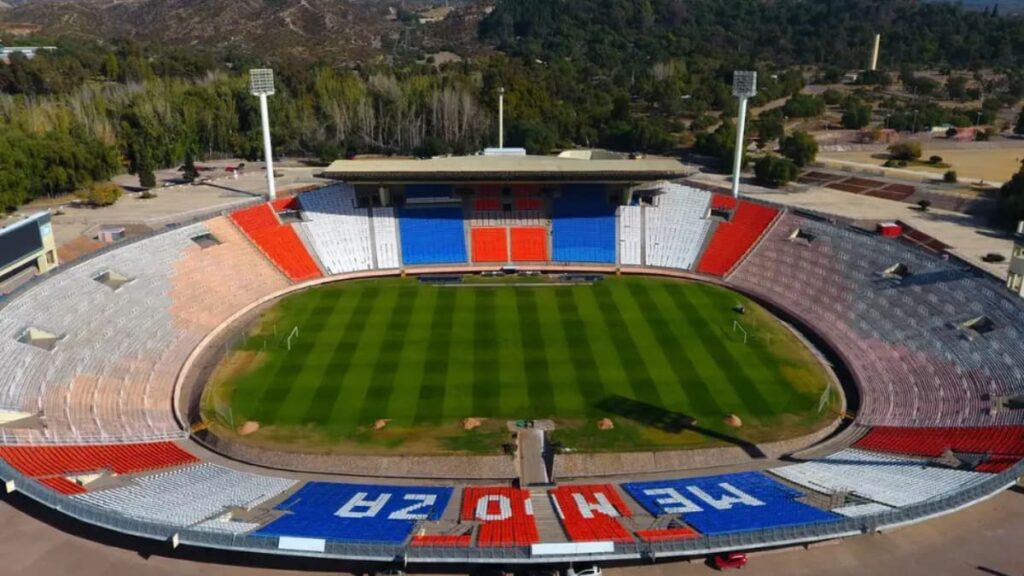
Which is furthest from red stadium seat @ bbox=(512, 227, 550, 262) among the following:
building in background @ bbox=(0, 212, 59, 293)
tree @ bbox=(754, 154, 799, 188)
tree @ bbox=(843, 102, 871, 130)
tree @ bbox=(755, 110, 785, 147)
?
tree @ bbox=(843, 102, 871, 130)

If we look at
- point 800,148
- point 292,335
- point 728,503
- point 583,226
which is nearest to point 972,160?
point 800,148

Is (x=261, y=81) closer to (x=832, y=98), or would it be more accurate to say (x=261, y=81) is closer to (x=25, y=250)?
(x=25, y=250)

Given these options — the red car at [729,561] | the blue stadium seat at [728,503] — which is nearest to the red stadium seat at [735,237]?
the blue stadium seat at [728,503]

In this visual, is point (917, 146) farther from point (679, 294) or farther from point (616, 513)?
point (616, 513)

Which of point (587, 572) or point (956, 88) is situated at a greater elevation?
point (956, 88)

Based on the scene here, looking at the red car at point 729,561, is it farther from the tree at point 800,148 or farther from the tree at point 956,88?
the tree at point 956,88

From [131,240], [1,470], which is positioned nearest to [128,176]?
[131,240]
